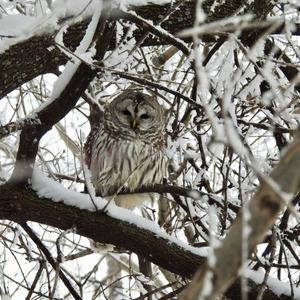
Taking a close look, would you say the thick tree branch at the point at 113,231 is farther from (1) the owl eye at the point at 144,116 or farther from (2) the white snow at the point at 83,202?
(1) the owl eye at the point at 144,116

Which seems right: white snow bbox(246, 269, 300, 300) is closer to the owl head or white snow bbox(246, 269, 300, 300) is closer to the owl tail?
the owl tail

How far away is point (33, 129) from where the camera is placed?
130 inches

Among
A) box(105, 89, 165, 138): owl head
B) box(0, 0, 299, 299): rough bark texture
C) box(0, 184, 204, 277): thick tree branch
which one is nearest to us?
box(0, 0, 299, 299): rough bark texture

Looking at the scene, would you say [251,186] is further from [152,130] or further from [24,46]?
[24,46]

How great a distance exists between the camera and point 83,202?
356 cm

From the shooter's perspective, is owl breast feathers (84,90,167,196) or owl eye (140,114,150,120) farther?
owl eye (140,114,150,120)

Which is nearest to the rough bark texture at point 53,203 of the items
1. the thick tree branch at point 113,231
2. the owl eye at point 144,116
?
the thick tree branch at point 113,231

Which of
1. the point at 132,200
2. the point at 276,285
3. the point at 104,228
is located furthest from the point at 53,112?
the point at 132,200

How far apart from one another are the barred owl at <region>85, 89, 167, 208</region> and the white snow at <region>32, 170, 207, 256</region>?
4.72 ft

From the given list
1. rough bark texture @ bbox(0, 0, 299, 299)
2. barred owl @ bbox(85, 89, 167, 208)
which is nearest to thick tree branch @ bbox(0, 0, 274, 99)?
rough bark texture @ bbox(0, 0, 299, 299)

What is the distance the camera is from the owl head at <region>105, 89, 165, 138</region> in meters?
5.70

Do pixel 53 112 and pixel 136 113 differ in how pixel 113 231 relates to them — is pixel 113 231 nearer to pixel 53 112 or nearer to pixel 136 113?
pixel 53 112

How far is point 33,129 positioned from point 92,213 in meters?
0.55

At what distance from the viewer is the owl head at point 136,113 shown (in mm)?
5695
